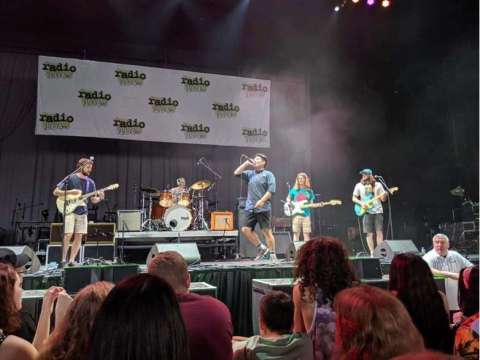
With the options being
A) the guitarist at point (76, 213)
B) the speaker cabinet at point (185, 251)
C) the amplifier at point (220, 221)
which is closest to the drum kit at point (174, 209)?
the amplifier at point (220, 221)

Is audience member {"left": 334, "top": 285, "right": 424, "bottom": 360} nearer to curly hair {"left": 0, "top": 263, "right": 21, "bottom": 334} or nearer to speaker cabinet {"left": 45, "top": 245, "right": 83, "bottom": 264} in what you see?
curly hair {"left": 0, "top": 263, "right": 21, "bottom": 334}

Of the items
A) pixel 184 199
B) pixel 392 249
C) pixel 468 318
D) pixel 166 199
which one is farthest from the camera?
pixel 184 199

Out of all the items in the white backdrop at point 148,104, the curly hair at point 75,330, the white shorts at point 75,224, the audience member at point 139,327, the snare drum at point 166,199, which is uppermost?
the white backdrop at point 148,104

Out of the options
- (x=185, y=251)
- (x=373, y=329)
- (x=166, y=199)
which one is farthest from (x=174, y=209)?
(x=373, y=329)

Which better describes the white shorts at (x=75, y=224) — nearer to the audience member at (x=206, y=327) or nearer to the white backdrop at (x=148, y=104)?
the white backdrop at (x=148, y=104)

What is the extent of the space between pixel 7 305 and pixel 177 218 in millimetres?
7699

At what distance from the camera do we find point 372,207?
8.62m

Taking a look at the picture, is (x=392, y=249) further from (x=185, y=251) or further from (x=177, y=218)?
(x=177, y=218)

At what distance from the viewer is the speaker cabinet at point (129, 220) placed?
30.9 ft

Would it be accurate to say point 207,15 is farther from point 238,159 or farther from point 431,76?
point 431,76

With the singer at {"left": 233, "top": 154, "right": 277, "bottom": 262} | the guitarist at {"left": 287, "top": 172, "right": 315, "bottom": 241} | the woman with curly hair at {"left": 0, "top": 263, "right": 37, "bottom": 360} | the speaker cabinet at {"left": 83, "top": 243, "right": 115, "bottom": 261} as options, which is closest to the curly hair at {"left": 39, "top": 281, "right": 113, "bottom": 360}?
the woman with curly hair at {"left": 0, "top": 263, "right": 37, "bottom": 360}

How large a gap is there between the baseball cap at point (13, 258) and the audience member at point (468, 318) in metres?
4.35

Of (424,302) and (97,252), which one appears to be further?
(97,252)

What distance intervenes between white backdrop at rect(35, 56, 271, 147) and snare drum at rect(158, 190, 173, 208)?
1.43m
